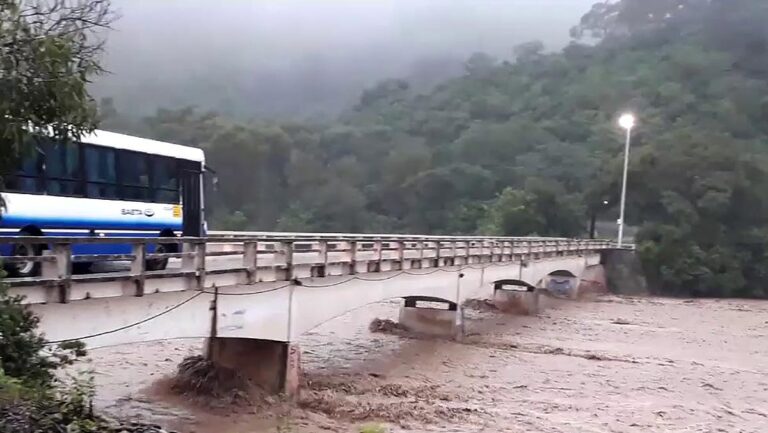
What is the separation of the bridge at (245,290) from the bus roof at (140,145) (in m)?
2.45

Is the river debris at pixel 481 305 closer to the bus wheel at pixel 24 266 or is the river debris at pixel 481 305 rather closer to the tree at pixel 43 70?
the bus wheel at pixel 24 266

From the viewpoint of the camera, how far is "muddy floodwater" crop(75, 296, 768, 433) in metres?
15.6

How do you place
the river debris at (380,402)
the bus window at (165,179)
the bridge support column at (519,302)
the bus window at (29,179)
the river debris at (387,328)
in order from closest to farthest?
the bus window at (29,179) → the river debris at (380,402) → the bus window at (165,179) → the river debris at (387,328) → the bridge support column at (519,302)

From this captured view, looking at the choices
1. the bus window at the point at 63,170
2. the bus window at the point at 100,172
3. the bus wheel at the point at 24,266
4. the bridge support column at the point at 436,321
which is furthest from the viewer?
the bridge support column at the point at 436,321

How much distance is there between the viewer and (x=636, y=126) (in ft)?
280

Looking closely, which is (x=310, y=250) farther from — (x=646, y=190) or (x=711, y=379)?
(x=646, y=190)

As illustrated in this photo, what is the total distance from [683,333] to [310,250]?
22.7 m

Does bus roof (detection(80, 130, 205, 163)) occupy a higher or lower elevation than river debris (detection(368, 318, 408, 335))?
higher

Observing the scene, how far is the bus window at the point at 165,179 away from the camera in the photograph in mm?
17227

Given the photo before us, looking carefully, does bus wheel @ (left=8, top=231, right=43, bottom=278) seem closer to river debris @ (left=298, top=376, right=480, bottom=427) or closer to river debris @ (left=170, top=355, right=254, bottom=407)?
river debris @ (left=170, top=355, right=254, bottom=407)

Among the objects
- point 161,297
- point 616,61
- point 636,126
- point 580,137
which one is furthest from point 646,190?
point 616,61

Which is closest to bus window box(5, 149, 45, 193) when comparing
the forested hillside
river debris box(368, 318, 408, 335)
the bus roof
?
the bus roof

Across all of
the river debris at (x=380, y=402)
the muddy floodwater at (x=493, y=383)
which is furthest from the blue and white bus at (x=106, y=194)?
the river debris at (x=380, y=402)

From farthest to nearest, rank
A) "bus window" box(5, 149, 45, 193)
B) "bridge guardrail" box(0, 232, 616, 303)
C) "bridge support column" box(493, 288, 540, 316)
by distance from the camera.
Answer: "bridge support column" box(493, 288, 540, 316) < "bus window" box(5, 149, 45, 193) < "bridge guardrail" box(0, 232, 616, 303)
